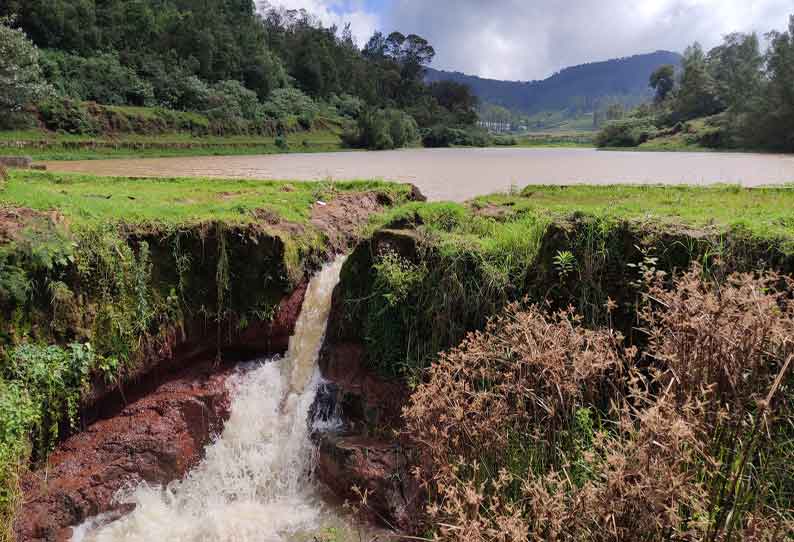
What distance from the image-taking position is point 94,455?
5449 millimetres

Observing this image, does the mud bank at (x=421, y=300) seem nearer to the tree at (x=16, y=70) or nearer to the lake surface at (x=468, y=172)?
the lake surface at (x=468, y=172)

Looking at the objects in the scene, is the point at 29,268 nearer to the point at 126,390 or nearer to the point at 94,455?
the point at 126,390

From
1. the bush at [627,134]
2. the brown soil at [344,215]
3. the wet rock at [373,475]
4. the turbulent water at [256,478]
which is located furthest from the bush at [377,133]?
the wet rock at [373,475]

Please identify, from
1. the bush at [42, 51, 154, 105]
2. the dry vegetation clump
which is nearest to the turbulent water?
the dry vegetation clump

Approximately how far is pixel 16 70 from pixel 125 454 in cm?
2859

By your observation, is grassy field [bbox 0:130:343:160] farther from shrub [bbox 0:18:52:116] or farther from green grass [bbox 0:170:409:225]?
green grass [bbox 0:170:409:225]

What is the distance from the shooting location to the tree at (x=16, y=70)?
25766 mm

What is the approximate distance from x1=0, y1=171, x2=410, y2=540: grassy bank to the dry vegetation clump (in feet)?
11.9

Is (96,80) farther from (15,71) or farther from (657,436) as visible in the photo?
(657,436)

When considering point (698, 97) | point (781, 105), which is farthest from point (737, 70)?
point (781, 105)

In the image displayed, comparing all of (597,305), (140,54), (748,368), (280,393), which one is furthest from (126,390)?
(140,54)

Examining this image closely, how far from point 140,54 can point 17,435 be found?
5601cm

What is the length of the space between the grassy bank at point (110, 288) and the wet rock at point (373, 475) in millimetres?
2041

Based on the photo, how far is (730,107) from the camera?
5291 centimetres
